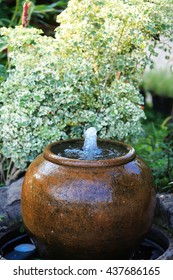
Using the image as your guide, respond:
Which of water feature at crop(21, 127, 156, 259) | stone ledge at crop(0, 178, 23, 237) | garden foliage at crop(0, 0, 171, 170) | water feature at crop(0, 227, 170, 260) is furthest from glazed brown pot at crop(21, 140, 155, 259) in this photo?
garden foliage at crop(0, 0, 171, 170)

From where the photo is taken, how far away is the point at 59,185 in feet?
8.59

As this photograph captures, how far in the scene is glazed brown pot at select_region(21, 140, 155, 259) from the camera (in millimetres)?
2567

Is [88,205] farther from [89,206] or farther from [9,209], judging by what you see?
[9,209]

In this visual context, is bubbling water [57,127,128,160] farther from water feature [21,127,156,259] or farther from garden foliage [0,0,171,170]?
garden foliage [0,0,171,170]

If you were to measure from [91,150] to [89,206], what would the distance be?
0.41 meters

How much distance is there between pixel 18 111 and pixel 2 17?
255cm

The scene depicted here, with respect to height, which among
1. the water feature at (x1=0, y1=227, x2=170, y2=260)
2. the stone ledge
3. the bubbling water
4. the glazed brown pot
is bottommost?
the water feature at (x1=0, y1=227, x2=170, y2=260)

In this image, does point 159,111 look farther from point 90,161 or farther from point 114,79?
point 90,161

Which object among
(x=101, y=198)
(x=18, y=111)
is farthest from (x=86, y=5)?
(x=101, y=198)

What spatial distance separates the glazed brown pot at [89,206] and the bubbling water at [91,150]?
0.12 meters

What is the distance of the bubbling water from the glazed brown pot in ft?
0.38

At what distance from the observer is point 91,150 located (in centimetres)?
286

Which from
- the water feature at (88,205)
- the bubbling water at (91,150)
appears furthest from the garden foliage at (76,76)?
the water feature at (88,205)
